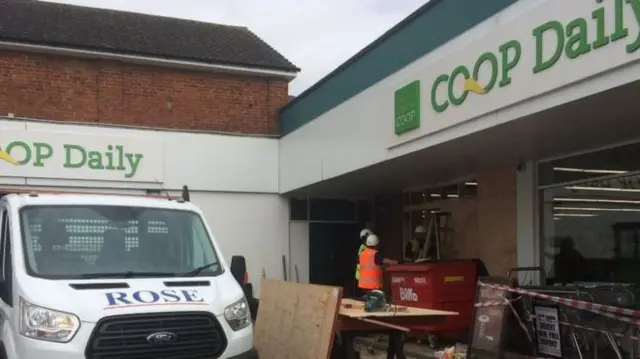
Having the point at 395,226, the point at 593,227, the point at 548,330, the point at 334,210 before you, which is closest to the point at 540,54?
the point at 548,330

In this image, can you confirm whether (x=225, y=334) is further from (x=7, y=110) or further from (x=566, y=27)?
(x=7, y=110)

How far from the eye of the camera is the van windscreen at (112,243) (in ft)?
20.6

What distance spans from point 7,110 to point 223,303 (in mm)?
9946

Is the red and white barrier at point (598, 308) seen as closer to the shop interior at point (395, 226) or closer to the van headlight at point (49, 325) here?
the van headlight at point (49, 325)

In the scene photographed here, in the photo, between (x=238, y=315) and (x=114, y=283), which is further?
(x=238, y=315)

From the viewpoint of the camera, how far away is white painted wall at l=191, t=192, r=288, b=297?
15.7 meters

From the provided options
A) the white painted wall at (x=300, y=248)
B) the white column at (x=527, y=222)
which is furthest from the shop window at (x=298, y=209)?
the white column at (x=527, y=222)

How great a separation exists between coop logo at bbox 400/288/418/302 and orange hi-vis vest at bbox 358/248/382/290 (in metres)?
0.52

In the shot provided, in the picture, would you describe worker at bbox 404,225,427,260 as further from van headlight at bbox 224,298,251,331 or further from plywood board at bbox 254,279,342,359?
van headlight at bbox 224,298,251,331

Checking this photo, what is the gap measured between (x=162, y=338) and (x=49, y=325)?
2.87 ft

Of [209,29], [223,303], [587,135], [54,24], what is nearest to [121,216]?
[223,303]

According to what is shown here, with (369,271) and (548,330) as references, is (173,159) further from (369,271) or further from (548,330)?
(548,330)

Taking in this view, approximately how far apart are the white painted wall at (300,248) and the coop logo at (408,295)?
186 inches

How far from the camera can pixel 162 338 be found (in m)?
5.73
